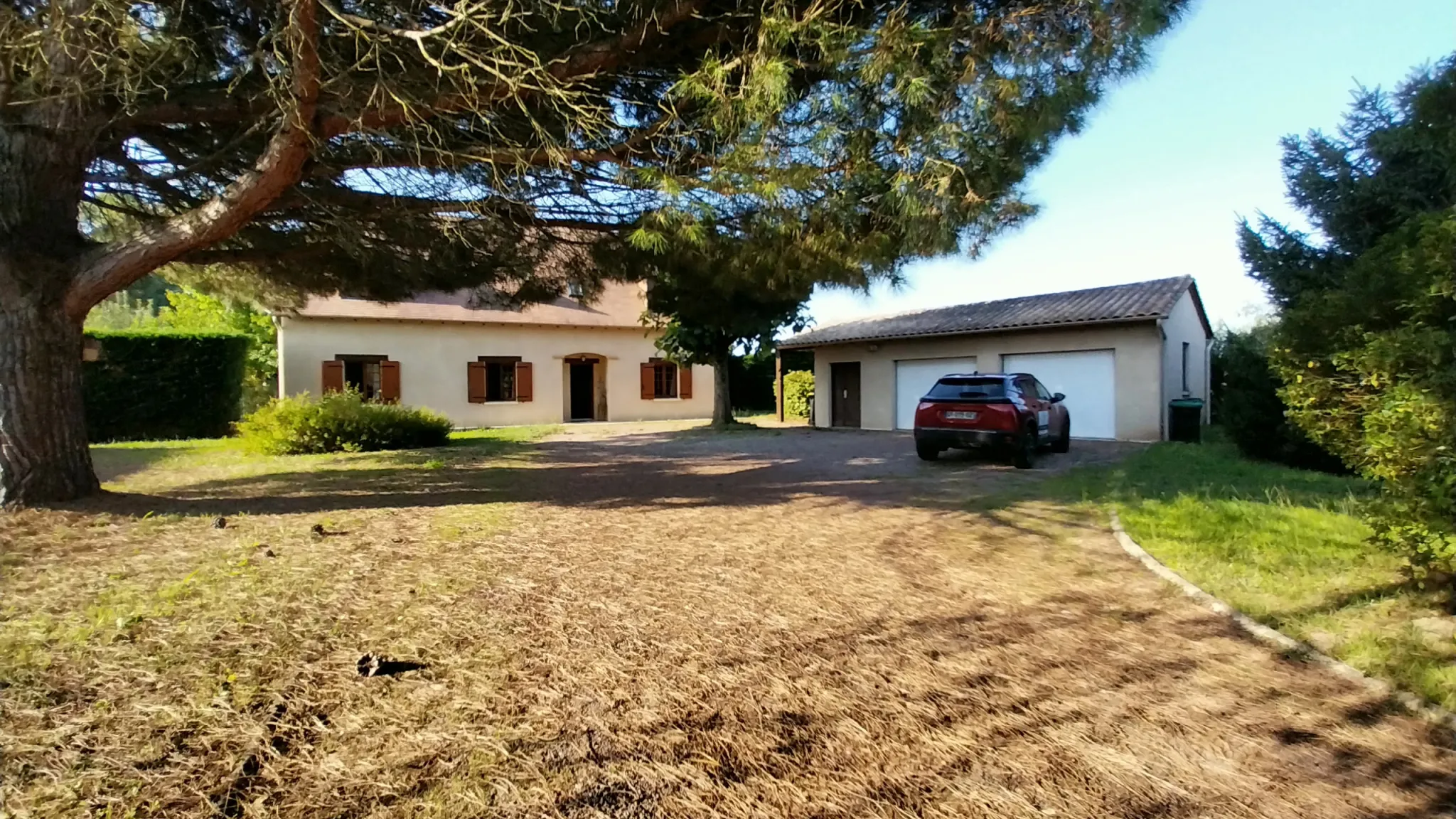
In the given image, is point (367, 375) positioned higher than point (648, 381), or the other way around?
point (367, 375)

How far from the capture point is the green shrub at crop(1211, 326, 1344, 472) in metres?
11.0

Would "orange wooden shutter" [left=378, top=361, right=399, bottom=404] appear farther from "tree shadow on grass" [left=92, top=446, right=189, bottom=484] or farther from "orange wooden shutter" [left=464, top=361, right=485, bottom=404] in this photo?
"tree shadow on grass" [left=92, top=446, right=189, bottom=484]

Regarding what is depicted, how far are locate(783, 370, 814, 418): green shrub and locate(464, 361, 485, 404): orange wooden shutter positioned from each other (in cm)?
1000

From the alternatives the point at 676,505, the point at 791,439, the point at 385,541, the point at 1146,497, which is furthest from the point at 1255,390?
the point at 385,541

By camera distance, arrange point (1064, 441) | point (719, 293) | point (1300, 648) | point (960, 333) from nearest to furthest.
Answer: point (1300, 648)
point (719, 293)
point (1064, 441)
point (960, 333)

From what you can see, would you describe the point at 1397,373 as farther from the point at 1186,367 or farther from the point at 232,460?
the point at 1186,367

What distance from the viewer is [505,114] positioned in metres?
6.55

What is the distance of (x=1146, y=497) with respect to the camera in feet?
25.7

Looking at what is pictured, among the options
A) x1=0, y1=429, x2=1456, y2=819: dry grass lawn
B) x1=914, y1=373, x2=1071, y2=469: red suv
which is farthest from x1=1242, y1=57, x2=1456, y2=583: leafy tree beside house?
x1=914, y1=373, x2=1071, y2=469: red suv

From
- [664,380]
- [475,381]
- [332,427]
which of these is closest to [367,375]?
[475,381]

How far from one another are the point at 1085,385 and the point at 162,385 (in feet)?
69.5

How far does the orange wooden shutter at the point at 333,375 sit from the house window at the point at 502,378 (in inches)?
159

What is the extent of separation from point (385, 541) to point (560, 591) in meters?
1.89

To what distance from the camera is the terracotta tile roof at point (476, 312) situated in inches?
797
